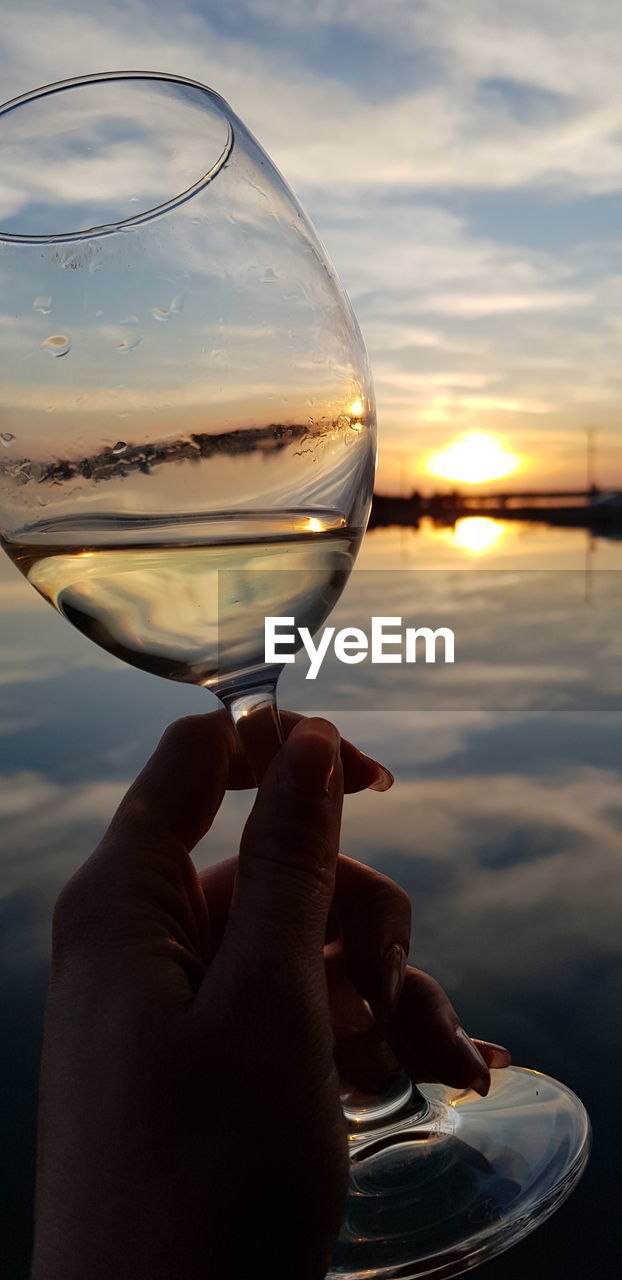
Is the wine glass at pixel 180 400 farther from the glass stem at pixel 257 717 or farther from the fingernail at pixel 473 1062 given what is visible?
the fingernail at pixel 473 1062

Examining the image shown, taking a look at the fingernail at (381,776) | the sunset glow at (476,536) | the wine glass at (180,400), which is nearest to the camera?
the wine glass at (180,400)

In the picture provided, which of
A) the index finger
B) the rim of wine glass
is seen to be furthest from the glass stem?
the rim of wine glass

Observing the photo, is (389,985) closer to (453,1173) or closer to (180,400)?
(453,1173)

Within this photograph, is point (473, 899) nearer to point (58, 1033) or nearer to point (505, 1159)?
point (505, 1159)

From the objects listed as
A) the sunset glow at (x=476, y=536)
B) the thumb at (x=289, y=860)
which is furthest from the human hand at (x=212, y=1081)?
the sunset glow at (x=476, y=536)

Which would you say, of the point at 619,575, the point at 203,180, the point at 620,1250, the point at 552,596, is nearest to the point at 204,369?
the point at 203,180

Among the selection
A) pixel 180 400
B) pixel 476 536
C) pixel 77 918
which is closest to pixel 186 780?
pixel 77 918
